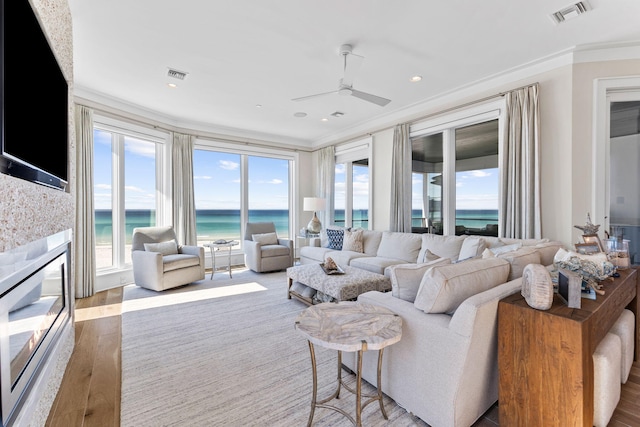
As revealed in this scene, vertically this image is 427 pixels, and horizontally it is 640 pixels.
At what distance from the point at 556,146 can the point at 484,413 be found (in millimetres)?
2884

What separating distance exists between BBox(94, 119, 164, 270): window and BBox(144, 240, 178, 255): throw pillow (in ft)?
2.06

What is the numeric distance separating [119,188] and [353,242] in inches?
150

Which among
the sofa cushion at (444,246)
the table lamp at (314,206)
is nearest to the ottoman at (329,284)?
the sofa cushion at (444,246)

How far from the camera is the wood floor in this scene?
5.60 ft

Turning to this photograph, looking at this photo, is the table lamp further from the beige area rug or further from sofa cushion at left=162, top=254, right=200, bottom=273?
the beige area rug

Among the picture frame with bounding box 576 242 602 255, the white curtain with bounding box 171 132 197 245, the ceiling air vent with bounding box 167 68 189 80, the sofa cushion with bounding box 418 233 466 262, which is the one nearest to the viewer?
the picture frame with bounding box 576 242 602 255

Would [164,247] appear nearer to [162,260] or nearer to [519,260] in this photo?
[162,260]

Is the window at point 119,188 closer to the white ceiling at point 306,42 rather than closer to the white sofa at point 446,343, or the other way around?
the white ceiling at point 306,42

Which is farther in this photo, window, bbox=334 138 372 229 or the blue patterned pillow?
window, bbox=334 138 372 229

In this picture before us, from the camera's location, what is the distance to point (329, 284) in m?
3.12

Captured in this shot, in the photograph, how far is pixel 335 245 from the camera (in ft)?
17.4

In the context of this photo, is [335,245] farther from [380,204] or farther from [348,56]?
[348,56]

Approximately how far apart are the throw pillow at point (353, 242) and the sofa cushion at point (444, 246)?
113cm

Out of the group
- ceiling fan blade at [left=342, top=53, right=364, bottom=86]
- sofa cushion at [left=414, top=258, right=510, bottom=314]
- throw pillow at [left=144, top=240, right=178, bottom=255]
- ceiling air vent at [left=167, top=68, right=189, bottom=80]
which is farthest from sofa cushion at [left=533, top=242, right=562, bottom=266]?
throw pillow at [left=144, top=240, right=178, bottom=255]
